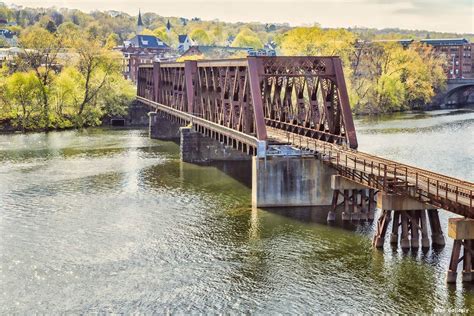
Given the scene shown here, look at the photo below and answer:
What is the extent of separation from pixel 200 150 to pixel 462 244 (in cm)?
4338

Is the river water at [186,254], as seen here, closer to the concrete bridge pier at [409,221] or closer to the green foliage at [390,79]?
the concrete bridge pier at [409,221]

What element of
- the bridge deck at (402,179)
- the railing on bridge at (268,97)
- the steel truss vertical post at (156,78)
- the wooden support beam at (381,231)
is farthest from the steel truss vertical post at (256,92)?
the steel truss vertical post at (156,78)

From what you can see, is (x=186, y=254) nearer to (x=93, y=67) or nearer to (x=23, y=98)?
(x=23, y=98)

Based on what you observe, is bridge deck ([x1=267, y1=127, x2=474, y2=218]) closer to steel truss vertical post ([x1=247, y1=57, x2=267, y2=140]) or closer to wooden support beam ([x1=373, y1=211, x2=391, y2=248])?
wooden support beam ([x1=373, y1=211, x2=391, y2=248])

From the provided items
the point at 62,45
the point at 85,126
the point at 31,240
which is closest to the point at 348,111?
the point at 31,240

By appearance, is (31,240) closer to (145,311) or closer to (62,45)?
(145,311)

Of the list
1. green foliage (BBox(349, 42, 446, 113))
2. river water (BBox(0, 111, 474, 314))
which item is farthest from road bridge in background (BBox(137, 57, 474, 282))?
green foliage (BBox(349, 42, 446, 113))

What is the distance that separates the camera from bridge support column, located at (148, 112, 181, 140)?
97.4 m

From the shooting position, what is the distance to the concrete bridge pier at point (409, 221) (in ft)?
125

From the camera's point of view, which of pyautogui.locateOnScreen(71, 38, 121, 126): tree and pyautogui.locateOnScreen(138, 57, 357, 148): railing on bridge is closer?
pyautogui.locateOnScreen(138, 57, 357, 148): railing on bridge

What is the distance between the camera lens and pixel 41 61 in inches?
5017

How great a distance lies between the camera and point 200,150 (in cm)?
7400

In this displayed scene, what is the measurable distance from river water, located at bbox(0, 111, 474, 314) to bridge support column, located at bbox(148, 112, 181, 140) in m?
29.7

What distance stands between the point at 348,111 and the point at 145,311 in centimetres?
2595
